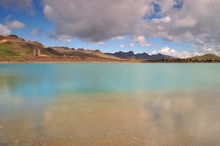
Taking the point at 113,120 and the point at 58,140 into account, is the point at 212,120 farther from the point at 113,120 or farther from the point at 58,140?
the point at 58,140

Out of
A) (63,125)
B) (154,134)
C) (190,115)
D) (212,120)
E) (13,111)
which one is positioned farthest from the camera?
(13,111)

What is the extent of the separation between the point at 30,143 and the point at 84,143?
2569 millimetres

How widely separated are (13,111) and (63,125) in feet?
20.7

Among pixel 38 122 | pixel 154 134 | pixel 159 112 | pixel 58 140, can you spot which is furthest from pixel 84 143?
pixel 159 112

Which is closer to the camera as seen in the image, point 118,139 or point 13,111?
point 118,139

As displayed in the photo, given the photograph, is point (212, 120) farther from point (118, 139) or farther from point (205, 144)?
point (118, 139)

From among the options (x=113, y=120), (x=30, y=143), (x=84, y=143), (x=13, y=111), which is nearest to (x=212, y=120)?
(x=113, y=120)

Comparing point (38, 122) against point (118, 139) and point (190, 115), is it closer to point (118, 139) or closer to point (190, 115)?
point (118, 139)

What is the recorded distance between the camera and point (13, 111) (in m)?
16.4

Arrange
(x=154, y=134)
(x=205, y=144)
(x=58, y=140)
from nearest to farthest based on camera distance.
A: (x=205, y=144) → (x=58, y=140) → (x=154, y=134)

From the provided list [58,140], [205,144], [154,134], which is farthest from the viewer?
[154,134]

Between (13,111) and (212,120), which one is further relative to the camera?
(13,111)

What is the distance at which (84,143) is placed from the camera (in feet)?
31.7

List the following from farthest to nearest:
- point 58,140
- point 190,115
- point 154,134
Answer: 1. point 190,115
2. point 154,134
3. point 58,140
